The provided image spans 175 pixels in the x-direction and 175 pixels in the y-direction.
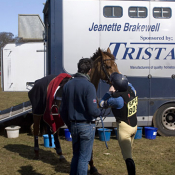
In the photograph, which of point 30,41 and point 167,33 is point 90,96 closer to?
point 167,33

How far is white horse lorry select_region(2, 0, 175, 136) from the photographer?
24.2 ft

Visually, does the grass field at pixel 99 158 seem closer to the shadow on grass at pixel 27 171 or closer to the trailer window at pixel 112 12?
the shadow on grass at pixel 27 171

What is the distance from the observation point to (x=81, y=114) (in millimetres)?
3674

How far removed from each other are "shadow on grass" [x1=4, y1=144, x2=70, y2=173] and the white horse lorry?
1964 millimetres

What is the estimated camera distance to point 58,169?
17.6ft

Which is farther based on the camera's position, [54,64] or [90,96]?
[54,64]

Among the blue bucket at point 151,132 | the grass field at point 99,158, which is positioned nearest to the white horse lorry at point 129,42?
the blue bucket at point 151,132

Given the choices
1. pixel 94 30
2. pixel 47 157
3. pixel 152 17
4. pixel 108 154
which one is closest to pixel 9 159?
pixel 47 157

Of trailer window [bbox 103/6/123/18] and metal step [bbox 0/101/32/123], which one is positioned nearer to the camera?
trailer window [bbox 103/6/123/18]

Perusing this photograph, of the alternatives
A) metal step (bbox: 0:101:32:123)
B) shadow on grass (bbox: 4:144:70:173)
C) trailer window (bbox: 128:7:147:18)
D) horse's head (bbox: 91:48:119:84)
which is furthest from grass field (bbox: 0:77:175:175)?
trailer window (bbox: 128:7:147:18)

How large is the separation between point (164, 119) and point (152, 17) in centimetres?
275

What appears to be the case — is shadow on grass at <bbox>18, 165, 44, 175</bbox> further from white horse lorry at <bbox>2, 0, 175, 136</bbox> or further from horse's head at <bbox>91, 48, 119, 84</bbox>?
white horse lorry at <bbox>2, 0, 175, 136</bbox>

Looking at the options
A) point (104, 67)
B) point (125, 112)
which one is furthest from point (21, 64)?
point (125, 112)

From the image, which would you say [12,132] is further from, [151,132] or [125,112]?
[125,112]
